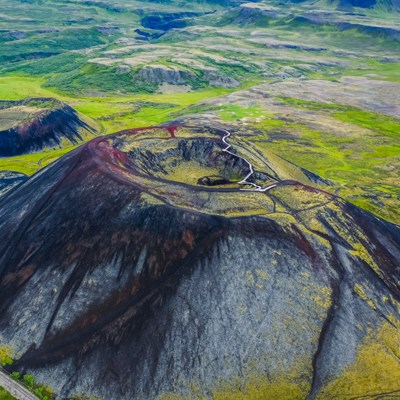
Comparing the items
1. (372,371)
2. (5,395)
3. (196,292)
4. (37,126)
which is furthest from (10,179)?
(372,371)

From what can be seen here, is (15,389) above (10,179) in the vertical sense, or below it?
above

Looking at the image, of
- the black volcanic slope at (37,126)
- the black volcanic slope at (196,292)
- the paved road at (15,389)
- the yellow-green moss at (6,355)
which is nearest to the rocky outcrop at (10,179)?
the black volcanic slope at (37,126)

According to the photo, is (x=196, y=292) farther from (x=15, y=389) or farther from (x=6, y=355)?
(x=6, y=355)

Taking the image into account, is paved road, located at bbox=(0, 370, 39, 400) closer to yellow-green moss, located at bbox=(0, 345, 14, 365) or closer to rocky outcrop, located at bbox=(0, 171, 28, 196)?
yellow-green moss, located at bbox=(0, 345, 14, 365)

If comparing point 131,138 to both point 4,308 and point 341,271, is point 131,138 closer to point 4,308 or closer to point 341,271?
point 4,308

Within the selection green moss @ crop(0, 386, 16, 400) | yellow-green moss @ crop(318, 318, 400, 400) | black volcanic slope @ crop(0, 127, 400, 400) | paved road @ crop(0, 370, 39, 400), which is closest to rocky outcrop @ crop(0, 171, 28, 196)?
black volcanic slope @ crop(0, 127, 400, 400)
